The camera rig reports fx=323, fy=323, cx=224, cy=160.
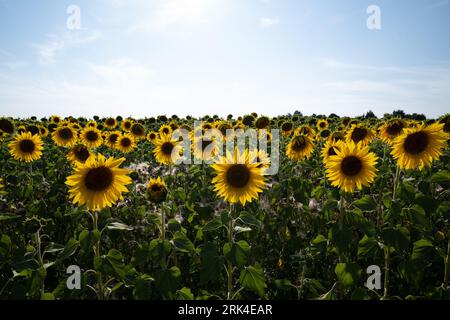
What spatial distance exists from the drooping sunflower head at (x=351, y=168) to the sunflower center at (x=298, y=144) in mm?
1960

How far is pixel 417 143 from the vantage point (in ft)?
15.6

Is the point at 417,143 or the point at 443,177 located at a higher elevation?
the point at 417,143

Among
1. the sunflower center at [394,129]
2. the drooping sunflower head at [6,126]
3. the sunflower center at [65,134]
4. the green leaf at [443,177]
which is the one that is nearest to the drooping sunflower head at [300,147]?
the sunflower center at [394,129]

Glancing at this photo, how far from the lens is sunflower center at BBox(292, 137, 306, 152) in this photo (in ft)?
22.2

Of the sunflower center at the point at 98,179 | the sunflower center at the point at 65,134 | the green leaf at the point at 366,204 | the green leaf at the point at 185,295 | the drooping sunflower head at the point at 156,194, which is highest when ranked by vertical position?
the sunflower center at the point at 65,134

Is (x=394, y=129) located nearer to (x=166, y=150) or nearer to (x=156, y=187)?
(x=166, y=150)

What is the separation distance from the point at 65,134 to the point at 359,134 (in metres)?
8.16

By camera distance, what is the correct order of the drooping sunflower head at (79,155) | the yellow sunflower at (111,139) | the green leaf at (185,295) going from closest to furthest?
the green leaf at (185,295) < the drooping sunflower head at (79,155) < the yellow sunflower at (111,139)

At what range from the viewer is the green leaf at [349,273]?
156 inches

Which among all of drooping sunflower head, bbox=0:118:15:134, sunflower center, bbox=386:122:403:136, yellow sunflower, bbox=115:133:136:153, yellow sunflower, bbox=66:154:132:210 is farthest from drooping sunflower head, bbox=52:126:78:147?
sunflower center, bbox=386:122:403:136

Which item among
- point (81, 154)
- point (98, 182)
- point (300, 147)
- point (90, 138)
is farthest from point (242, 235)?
point (90, 138)

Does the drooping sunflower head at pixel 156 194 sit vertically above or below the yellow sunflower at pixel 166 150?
below

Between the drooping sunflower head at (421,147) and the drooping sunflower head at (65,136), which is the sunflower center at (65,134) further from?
the drooping sunflower head at (421,147)

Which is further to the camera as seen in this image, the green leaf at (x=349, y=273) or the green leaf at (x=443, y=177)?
the green leaf at (x=443, y=177)
